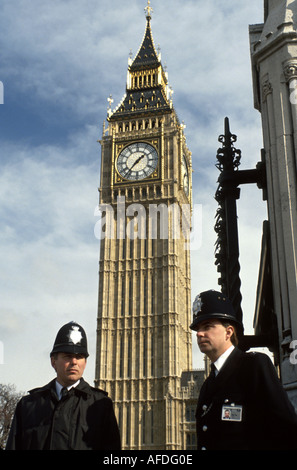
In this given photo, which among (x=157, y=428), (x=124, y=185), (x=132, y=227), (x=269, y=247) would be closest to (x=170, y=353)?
(x=157, y=428)

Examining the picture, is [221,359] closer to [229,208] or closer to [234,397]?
[234,397]

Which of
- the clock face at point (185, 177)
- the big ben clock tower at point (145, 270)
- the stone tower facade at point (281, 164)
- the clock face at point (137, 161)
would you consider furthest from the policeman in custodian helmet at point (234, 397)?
the clock face at point (185, 177)

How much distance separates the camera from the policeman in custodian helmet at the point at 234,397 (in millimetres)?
2908

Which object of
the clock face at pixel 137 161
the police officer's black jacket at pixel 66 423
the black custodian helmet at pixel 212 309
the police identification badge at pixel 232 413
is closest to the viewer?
the police identification badge at pixel 232 413

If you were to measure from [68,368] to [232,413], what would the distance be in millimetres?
1278

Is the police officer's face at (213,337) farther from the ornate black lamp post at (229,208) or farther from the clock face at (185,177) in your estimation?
the clock face at (185,177)

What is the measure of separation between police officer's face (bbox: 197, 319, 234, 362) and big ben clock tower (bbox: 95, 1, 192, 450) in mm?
42878

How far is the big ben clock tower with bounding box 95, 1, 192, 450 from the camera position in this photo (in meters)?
46.2

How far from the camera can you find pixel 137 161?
53.9m

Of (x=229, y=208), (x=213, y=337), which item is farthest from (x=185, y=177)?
(x=213, y=337)

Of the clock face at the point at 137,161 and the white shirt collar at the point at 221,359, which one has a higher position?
the clock face at the point at 137,161

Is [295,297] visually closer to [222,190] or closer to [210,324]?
[222,190]

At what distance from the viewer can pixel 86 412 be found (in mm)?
3705
